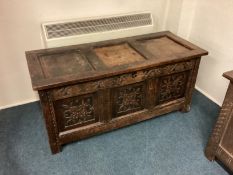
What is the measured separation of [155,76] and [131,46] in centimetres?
34

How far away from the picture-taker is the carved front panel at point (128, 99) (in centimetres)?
169

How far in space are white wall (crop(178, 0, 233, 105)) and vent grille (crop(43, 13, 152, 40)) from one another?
1.50ft

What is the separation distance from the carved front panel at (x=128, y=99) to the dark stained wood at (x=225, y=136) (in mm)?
571

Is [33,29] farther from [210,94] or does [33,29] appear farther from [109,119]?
[210,94]

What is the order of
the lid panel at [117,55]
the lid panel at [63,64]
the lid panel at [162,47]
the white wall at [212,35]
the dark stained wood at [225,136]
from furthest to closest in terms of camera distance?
the white wall at [212,35] < the lid panel at [162,47] < the lid panel at [117,55] < the lid panel at [63,64] < the dark stained wood at [225,136]

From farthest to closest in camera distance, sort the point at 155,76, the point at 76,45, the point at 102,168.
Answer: the point at 76,45 → the point at 155,76 → the point at 102,168

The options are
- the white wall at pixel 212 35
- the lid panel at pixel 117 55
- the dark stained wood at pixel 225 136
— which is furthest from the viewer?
the white wall at pixel 212 35

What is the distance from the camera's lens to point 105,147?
175 cm

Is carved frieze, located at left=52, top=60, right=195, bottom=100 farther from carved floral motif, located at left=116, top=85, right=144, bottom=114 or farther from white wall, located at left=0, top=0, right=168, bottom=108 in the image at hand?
white wall, located at left=0, top=0, right=168, bottom=108

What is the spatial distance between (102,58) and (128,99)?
366 mm

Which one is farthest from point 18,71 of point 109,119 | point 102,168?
point 102,168

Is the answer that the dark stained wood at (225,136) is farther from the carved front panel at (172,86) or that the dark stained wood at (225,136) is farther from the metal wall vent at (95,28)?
the metal wall vent at (95,28)

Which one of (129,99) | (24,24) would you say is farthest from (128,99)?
(24,24)

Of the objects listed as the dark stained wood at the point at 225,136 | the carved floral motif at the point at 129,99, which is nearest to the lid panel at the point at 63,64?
the carved floral motif at the point at 129,99
